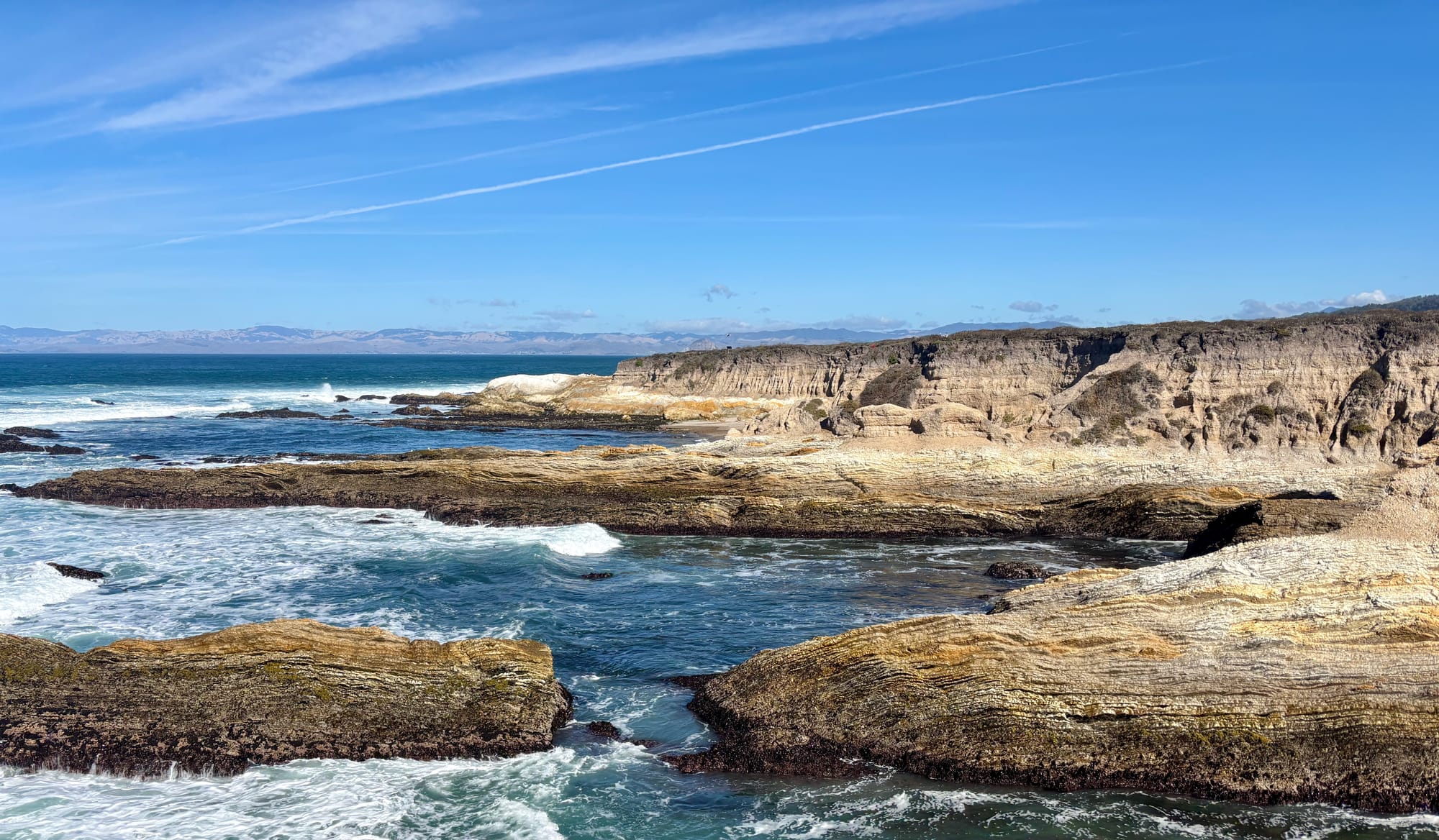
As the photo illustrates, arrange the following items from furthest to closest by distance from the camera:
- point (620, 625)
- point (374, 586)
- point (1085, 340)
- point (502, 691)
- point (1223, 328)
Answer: point (1085, 340) < point (1223, 328) < point (374, 586) < point (620, 625) < point (502, 691)

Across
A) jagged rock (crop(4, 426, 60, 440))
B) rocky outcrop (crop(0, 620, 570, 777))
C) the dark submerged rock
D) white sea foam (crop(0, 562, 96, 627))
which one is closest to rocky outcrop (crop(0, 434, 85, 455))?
jagged rock (crop(4, 426, 60, 440))

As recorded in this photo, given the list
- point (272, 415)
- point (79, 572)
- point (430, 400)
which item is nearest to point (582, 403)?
point (430, 400)

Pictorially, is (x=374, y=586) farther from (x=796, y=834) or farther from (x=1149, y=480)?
(x=1149, y=480)

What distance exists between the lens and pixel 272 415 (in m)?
58.2

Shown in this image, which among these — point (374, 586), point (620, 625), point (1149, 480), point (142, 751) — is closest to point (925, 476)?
point (1149, 480)

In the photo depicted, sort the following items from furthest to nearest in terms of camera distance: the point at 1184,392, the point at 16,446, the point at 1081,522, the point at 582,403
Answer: the point at 582,403
the point at 16,446
the point at 1184,392
the point at 1081,522

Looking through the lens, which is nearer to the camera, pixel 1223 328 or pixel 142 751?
pixel 142 751

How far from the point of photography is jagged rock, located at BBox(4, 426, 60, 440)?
140 ft

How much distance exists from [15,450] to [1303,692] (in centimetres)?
4395

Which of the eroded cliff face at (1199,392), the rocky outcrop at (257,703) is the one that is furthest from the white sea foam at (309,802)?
the eroded cliff face at (1199,392)

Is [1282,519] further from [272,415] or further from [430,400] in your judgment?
[430,400]

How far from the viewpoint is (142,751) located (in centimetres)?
994

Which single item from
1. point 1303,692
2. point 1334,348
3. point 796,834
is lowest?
point 796,834

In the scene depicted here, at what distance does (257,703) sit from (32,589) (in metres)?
9.05
